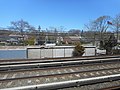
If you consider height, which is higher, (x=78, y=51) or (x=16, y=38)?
(x=16, y=38)

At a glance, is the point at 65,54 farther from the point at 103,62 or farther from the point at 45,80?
the point at 45,80

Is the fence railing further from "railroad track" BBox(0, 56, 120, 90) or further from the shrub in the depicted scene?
"railroad track" BBox(0, 56, 120, 90)

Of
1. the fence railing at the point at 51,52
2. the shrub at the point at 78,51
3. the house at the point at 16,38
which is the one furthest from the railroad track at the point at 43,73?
the house at the point at 16,38

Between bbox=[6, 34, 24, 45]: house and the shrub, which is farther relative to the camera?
bbox=[6, 34, 24, 45]: house

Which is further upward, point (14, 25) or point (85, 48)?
point (14, 25)

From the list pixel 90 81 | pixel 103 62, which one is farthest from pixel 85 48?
pixel 90 81

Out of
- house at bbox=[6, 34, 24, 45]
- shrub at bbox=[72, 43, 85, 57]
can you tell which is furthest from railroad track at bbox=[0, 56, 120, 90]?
house at bbox=[6, 34, 24, 45]

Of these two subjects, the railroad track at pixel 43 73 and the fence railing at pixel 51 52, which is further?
the fence railing at pixel 51 52

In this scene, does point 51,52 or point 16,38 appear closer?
point 51,52

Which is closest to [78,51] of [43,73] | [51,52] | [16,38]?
[51,52]

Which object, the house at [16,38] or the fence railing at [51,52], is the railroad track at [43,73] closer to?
the fence railing at [51,52]

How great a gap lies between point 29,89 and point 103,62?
35.5ft

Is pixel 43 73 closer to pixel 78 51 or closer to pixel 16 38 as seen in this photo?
pixel 78 51

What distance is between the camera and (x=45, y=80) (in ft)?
30.0
